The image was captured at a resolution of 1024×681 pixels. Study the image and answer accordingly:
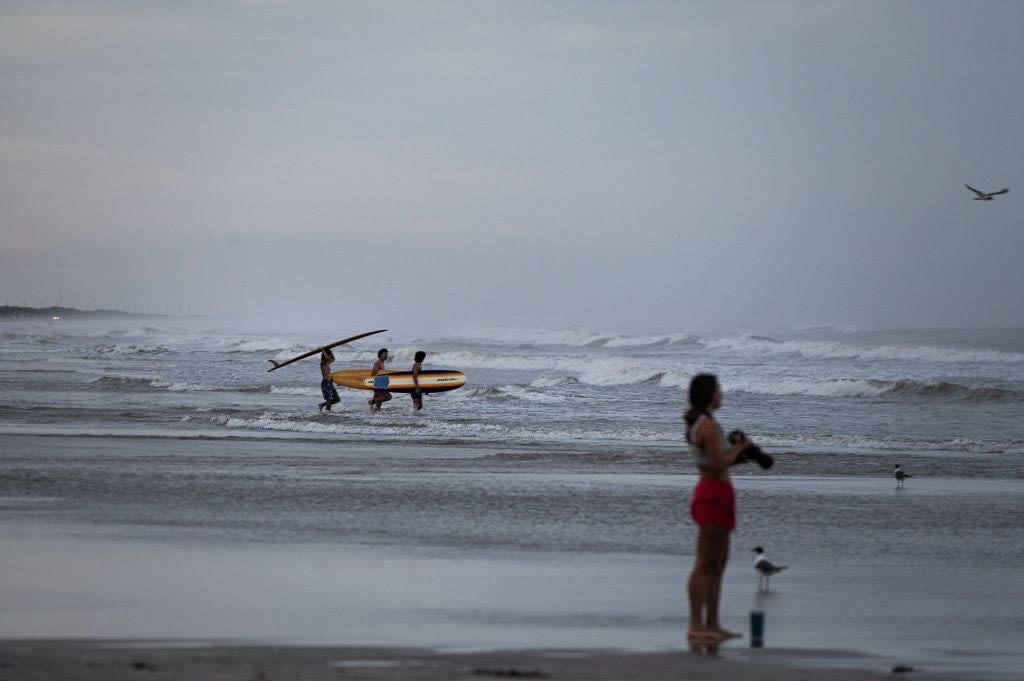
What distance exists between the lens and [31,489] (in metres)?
13.2

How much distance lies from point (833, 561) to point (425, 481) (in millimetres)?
5869

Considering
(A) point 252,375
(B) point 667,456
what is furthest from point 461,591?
(A) point 252,375

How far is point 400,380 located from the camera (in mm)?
29609

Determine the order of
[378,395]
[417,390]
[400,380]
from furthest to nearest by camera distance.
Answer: [400,380]
[417,390]
[378,395]

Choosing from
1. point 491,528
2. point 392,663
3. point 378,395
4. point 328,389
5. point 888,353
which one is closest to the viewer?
point 392,663

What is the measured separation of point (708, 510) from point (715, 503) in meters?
0.06

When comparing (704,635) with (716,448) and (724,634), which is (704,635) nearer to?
(724,634)

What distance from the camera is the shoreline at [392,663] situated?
19.9ft

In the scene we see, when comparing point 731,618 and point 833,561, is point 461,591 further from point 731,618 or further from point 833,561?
point 833,561

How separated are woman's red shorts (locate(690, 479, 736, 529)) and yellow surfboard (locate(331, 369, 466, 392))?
21471 mm

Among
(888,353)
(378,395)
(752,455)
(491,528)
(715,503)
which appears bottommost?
(491,528)

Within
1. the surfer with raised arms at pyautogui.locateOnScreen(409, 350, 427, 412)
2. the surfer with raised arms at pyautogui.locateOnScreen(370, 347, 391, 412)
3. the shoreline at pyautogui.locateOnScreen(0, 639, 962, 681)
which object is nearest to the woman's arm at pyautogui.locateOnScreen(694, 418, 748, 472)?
the shoreline at pyautogui.locateOnScreen(0, 639, 962, 681)

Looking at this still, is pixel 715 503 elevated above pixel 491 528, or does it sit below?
above

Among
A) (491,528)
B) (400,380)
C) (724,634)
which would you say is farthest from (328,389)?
(724,634)
